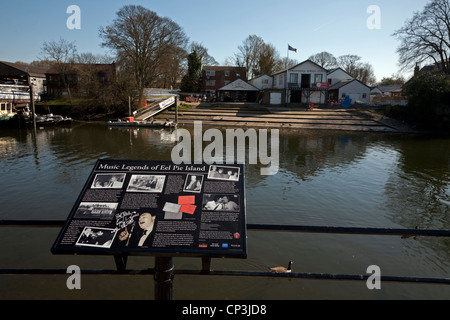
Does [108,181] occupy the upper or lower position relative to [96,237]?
upper

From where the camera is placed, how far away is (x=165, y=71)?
178ft

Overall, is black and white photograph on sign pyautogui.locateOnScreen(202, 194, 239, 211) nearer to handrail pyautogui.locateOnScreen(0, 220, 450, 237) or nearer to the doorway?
handrail pyautogui.locateOnScreen(0, 220, 450, 237)

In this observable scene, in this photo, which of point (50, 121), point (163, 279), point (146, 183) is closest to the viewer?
point (163, 279)

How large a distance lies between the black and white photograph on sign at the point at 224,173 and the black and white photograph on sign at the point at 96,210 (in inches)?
45.5

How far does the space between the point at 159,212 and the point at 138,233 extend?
1.13 ft

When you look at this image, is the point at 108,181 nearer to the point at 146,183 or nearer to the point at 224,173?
the point at 146,183

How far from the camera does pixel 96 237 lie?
10.3 ft

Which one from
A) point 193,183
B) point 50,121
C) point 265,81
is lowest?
point 193,183

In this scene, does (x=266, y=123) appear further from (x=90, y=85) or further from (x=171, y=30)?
(x=90, y=85)

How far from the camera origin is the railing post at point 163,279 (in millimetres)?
3023

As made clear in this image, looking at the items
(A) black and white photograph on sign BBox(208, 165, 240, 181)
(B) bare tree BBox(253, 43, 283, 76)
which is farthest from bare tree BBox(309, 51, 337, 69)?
(A) black and white photograph on sign BBox(208, 165, 240, 181)

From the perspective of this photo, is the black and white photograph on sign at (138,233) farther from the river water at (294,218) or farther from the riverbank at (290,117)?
the riverbank at (290,117)

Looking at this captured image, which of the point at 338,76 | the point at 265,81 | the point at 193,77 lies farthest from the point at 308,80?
the point at 193,77

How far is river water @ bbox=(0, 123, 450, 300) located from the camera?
7098 millimetres
